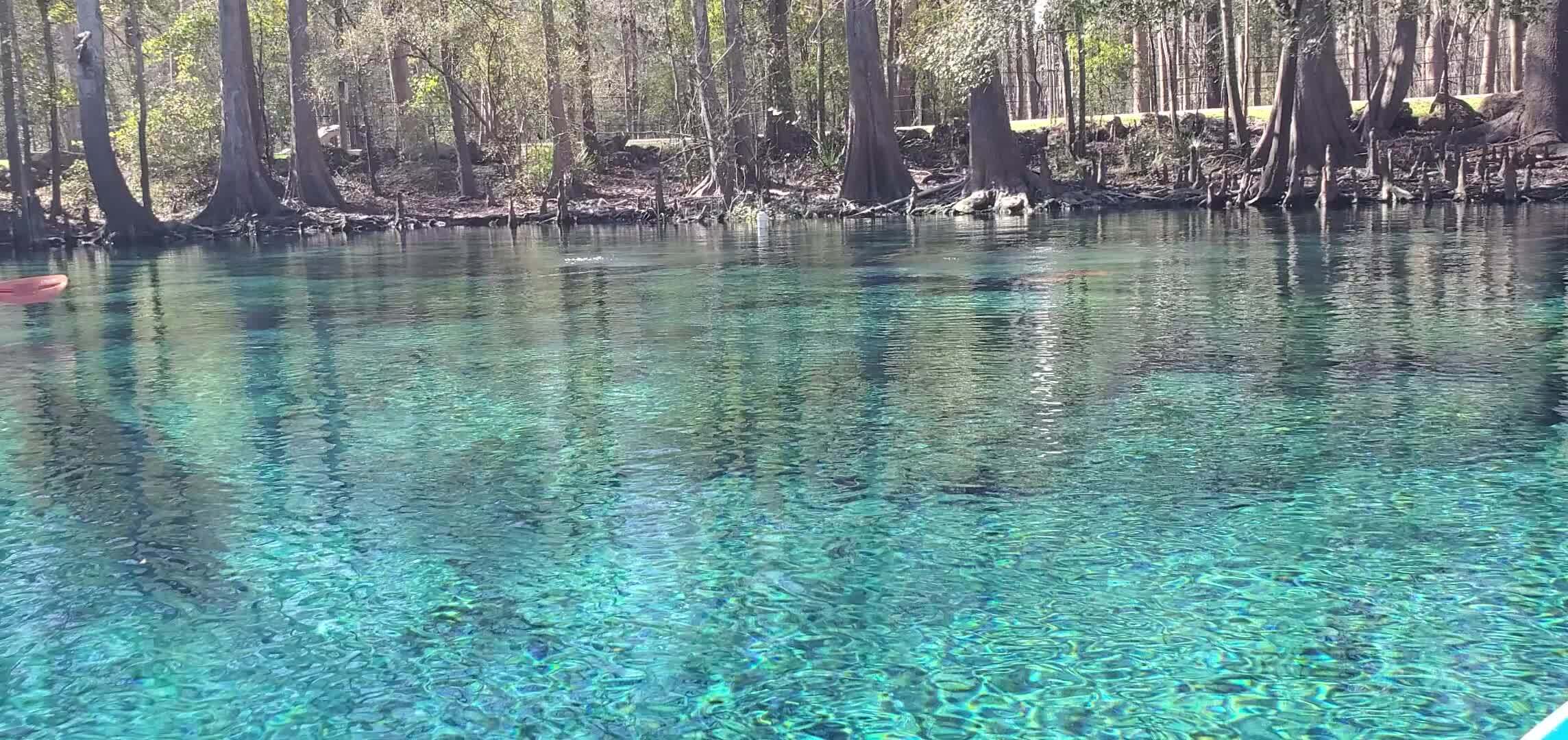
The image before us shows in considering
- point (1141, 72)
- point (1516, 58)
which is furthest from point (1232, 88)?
point (1141, 72)

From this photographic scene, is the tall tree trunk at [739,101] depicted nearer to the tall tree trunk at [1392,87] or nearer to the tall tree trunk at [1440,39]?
the tall tree trunk at [1392,87]

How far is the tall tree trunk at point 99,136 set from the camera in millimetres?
37031

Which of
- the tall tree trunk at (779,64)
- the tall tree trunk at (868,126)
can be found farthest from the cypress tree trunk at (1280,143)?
the tall tree trunk at (779,64)

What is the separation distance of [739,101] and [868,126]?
449 centimetres

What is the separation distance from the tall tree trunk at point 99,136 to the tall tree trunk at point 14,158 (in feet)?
4.95

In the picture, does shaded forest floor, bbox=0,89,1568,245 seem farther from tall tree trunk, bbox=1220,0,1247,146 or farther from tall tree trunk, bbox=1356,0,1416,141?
tall tree trunk, bbox=1356,0,1416,141

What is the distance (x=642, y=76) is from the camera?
5719cm

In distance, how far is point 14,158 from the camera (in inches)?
1409

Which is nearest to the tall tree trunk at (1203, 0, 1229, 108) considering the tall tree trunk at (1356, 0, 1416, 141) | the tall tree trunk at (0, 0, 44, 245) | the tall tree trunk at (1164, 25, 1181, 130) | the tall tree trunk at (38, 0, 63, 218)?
the tall tree trunk at (1164, 25, 1181, 130)

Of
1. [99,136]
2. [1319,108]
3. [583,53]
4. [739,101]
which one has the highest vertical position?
[583,53]

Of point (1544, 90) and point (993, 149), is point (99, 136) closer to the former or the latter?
point (993, 149)

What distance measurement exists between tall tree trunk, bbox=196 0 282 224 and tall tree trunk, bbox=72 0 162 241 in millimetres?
2570

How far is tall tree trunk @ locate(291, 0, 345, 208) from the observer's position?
42.9m

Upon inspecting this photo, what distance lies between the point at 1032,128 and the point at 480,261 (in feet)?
95.3
